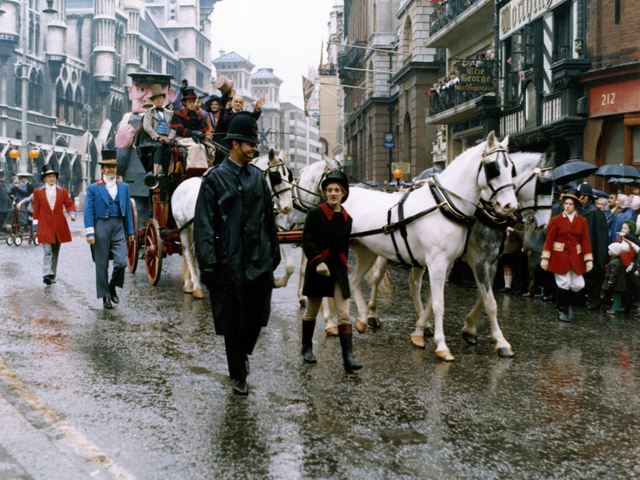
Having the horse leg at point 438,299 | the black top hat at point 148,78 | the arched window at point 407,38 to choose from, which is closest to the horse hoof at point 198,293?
the horse leg at point 438,299

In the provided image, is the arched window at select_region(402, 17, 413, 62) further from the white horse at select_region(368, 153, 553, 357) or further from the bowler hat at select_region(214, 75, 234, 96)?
the white horse at select_region(368, 153, 553, 357)

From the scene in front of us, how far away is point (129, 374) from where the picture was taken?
6.28 meters

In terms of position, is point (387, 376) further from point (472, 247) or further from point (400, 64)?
point (400, 64)

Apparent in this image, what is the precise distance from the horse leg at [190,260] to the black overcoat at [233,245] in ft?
17.7

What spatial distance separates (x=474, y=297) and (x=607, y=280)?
216 cm

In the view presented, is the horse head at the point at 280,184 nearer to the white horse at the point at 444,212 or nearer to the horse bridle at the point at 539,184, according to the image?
the white horse at the point at 444,212

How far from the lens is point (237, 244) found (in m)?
5.58

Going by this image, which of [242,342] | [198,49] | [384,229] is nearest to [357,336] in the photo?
[384,229]

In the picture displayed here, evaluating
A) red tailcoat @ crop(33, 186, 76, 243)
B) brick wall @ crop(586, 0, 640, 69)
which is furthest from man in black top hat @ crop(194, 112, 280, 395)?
brick wall @ crop(586, 0, 640, 69)

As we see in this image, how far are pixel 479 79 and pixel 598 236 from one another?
16.3 meters

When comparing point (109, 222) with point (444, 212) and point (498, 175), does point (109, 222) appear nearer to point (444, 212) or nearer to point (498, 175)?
point (444, 212)

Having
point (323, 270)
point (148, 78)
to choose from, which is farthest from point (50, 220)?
point (323, 270)

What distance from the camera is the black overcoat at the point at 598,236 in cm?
1128

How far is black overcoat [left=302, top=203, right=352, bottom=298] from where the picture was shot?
22.1 feet
